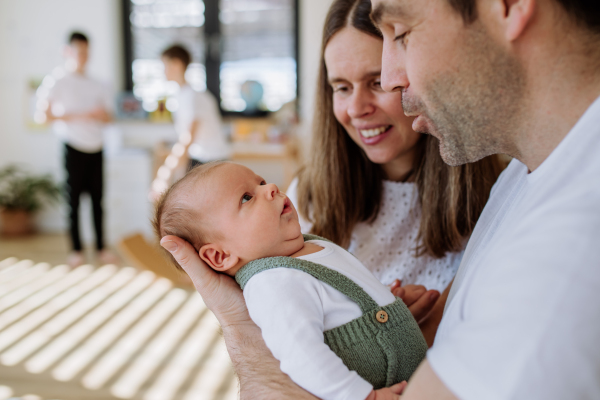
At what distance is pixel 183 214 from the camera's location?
1.07 metres

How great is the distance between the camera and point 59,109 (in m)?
4.05

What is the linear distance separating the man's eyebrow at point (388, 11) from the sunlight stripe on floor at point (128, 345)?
2183 millimetres

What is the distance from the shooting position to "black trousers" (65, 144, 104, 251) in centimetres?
414

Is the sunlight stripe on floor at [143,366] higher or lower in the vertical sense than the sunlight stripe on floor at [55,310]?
higher

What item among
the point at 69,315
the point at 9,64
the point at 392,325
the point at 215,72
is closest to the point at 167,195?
the point at 392,325

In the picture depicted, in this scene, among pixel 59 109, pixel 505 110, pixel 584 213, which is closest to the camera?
pixel 584 213

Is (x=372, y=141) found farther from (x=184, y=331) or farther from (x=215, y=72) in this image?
(x=215, y=72)

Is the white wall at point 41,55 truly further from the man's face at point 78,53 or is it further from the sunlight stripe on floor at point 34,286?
the sunlight stripe on floor at point 34,286

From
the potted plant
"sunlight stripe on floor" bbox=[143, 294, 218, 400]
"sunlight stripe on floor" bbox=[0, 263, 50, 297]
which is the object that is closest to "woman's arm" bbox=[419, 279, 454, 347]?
"sunlight stripe on floor" bbox=[143, 294, 218, 400]

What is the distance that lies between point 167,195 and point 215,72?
15.7 feet

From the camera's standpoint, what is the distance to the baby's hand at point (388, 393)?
84 centimetres

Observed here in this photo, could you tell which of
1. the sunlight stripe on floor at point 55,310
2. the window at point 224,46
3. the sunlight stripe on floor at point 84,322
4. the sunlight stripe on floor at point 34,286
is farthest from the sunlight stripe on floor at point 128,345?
the window at point 224,46

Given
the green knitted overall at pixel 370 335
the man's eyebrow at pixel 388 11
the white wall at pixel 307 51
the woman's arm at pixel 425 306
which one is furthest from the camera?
the white wall at pixel 307 51

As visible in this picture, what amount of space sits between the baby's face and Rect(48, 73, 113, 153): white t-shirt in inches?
135
